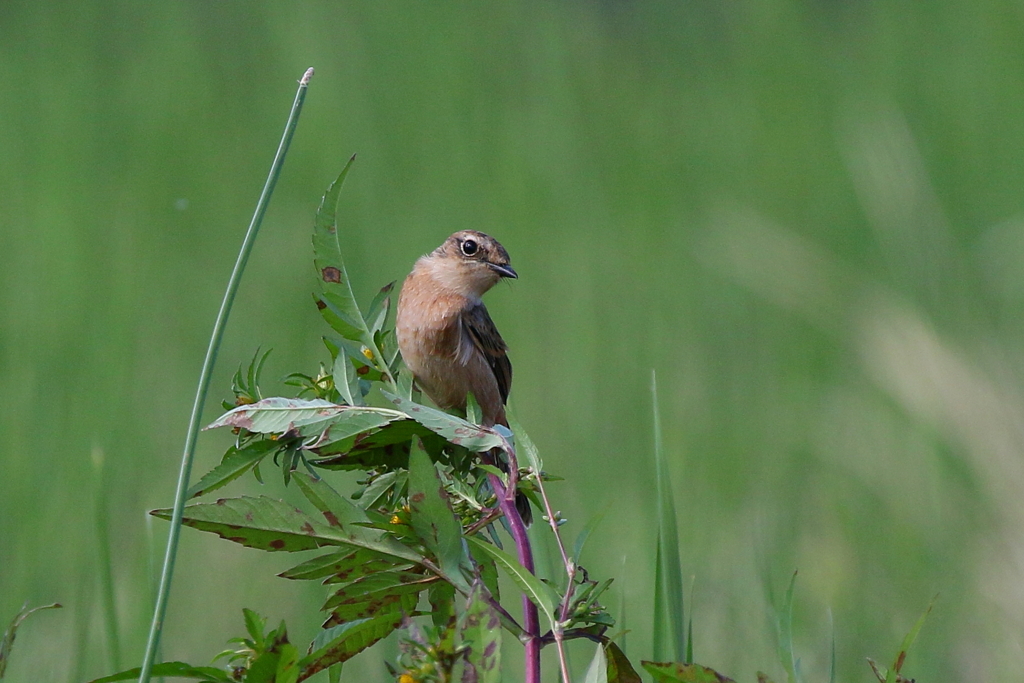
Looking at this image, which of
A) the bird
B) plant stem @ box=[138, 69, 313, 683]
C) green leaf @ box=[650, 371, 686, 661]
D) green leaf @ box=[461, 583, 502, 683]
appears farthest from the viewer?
the bird

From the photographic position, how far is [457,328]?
10.7 ft

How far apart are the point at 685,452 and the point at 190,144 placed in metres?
4.51

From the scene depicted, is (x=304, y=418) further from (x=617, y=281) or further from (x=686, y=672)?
(x=617, y=281)

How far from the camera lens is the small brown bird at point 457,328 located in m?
3.09

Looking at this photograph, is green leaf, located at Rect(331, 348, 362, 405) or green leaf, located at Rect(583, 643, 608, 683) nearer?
green leaf, located at Rect(583, 643, 608, 683)

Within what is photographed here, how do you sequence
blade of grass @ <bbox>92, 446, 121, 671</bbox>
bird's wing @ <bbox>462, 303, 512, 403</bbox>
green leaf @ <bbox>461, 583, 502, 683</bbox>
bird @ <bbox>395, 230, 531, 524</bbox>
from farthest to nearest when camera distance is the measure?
1. bird's wing @ <bbox>462, 303, 512, 403</bbox>
2. bird @ <bbox>395, 230, 531, 524</bbox>
3. blade of grass @ <bbox>92, 446, 121, 671</bbox>
4. green leaf @ <bbox>461, 583, 502, 683</bbox>

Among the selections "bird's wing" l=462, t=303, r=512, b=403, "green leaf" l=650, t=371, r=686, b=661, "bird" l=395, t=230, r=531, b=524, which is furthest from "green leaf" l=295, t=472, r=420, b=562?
"bird's wing" l=462, t=303, r=512, b=403

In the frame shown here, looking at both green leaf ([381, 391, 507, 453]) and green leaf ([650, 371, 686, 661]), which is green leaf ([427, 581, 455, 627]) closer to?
green leaf ([381, 391, 507, 453])

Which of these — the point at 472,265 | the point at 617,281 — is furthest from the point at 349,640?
the point at 617,281

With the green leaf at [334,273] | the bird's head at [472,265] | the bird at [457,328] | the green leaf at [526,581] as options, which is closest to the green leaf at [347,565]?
the green leaf at [526,581]

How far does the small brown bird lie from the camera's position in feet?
10.1

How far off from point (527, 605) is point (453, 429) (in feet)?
0.79

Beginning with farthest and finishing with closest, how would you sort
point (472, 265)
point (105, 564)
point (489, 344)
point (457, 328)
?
point (472, 265) → point (489, 344) → point (457, 328) → point (105, 564)

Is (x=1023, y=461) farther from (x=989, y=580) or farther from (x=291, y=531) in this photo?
(x=291, y=531)
